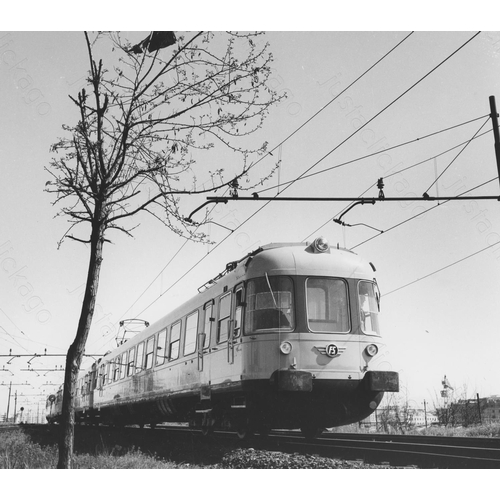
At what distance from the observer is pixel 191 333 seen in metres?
11.9

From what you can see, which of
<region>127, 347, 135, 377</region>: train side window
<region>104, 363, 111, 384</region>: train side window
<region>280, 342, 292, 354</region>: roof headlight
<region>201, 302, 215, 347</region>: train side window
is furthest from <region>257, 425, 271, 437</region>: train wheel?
<region>104, 363, 111, 384</region>: train side window

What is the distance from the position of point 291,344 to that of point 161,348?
580cm

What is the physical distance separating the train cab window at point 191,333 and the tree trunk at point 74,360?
438 centimetres

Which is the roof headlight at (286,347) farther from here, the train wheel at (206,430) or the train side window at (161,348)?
the train side window at (161,348)

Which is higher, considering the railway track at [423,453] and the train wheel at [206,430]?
the train wheel at [206,430]

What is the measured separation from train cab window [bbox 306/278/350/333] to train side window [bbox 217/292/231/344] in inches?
59.4

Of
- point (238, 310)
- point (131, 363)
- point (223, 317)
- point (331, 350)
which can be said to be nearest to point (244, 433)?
point (223, 317)

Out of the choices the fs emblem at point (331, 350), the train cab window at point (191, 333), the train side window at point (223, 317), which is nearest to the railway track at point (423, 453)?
the fs emblem at point (331, 350)

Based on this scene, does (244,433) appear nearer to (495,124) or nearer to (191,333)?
(191,333)

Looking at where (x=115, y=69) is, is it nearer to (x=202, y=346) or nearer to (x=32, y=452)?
(x=202, y=346)

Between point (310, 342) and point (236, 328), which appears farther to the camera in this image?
point (236, 328)

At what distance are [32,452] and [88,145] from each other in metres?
6.00

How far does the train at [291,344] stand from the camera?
8.91 metres

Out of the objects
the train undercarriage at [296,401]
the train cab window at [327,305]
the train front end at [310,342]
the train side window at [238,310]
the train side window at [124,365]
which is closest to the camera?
the train undercarriage at [296,401]
